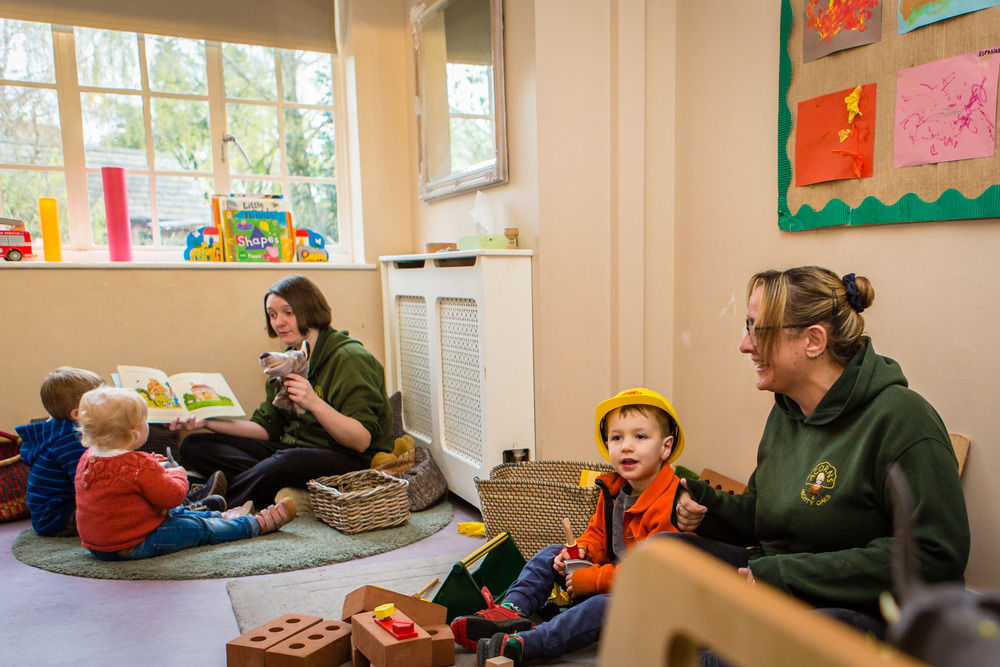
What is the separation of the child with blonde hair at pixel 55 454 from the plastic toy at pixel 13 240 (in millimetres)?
823

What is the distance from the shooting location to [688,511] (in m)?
1.51

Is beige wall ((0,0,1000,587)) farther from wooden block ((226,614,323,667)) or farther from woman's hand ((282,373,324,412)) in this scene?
wooden block ((226,614,323,667))

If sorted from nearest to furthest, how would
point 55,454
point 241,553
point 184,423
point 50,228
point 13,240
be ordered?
point 241,553 → point 55,454 → point 184,423 → point 13,240 → point 50,228

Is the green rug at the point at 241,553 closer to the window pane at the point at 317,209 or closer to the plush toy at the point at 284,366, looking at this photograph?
the plush toy at the point at 284,366

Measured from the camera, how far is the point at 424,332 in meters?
2.96

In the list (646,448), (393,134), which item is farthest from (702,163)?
(393,134)

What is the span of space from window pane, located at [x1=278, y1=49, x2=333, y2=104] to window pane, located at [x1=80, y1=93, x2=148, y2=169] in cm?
70

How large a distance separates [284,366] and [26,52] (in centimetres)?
197

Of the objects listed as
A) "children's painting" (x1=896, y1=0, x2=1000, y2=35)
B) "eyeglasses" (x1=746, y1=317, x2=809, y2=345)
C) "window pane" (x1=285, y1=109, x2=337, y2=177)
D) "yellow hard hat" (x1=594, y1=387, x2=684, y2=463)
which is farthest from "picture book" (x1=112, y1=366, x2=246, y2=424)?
"children's painting" (x1=896, y1=0, x2=1000, y2=35)

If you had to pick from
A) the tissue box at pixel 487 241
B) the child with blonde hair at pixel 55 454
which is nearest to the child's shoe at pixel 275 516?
the child with blonde hair at pixel 55 454

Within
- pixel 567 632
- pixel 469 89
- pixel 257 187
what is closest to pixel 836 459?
pixel 567 632

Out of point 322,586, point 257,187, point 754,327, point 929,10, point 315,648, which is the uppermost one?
point 929,10

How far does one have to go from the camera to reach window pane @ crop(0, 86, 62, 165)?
3.06m

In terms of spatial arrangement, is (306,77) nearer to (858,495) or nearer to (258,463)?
(258,463)
